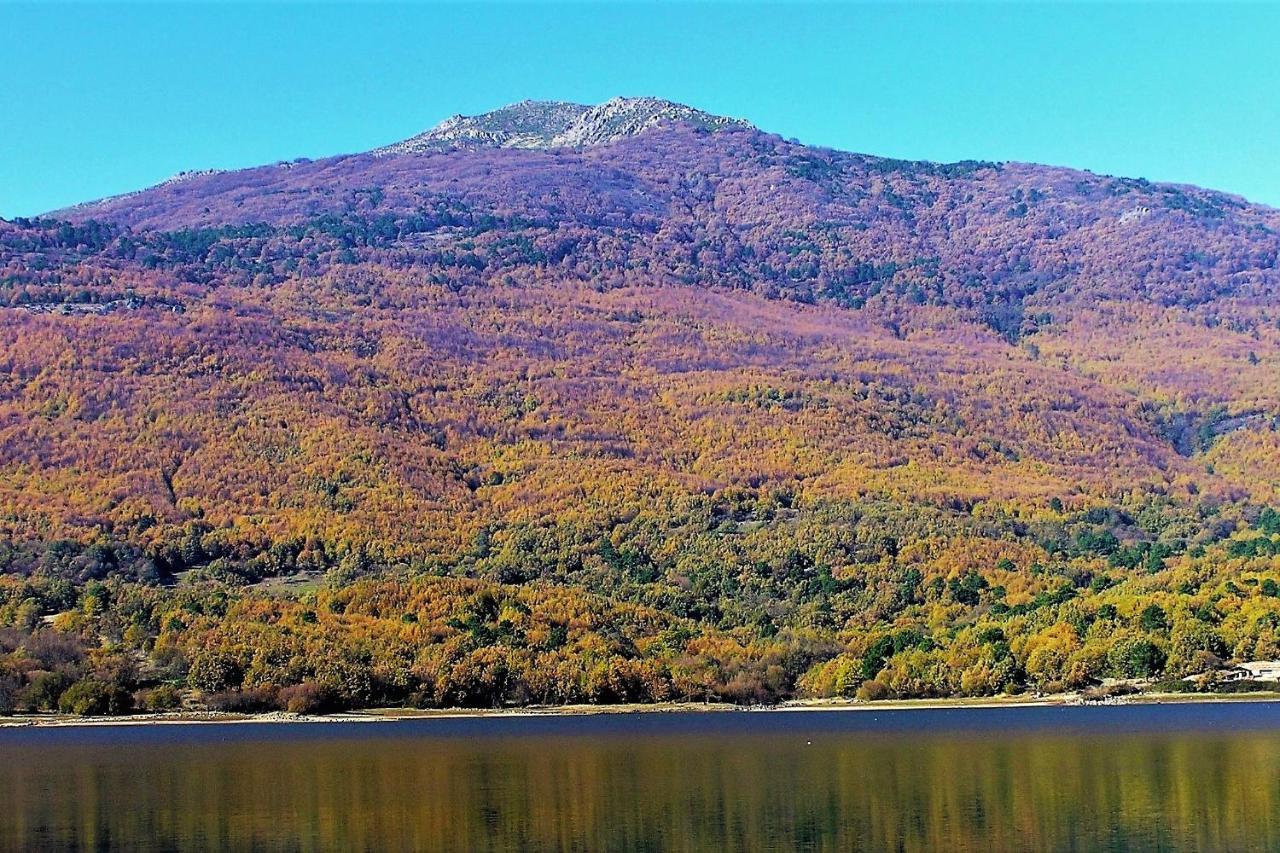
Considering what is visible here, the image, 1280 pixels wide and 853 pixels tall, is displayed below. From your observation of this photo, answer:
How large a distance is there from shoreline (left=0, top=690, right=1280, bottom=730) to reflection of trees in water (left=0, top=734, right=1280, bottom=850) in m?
41.9

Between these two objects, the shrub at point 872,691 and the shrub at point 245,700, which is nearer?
the shrub at point 245,700

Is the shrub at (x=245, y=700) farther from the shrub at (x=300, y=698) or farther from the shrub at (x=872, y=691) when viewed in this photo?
the shrub at (x=872, y=691)

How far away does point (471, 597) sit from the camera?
182 metres

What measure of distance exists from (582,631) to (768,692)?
61.3ft

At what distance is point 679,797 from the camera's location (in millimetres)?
78500

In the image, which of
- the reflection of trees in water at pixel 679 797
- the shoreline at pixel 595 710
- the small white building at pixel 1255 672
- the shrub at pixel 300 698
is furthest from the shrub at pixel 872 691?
the reflection of trees in water at pixel 679 797

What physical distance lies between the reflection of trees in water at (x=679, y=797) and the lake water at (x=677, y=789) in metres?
0.17

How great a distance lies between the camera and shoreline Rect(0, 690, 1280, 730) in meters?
150

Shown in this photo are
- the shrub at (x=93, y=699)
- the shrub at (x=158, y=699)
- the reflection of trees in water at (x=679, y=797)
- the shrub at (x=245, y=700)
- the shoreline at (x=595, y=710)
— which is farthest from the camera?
the shrub at (x=245, y=700)

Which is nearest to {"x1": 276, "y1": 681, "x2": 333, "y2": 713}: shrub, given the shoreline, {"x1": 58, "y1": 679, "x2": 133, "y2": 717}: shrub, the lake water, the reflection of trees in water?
the shoreline

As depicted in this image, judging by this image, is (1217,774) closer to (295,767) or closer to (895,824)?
(895,824)

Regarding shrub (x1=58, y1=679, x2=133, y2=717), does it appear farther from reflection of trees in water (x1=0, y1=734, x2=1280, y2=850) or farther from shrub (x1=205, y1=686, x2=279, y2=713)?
reflection of trees in water (x1=0, y1=734, x2=1280, y2=850)

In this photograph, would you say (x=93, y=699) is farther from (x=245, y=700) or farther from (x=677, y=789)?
(x=677, y=789)

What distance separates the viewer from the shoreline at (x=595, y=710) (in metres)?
150
